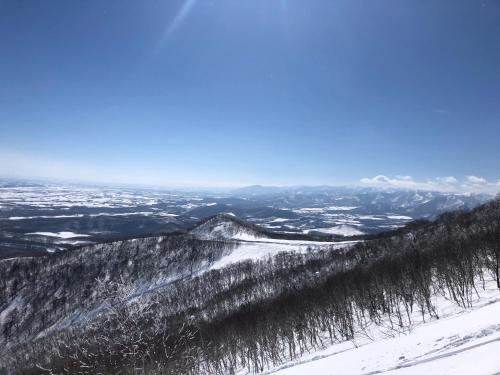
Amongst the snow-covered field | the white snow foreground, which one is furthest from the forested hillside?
the white snow foreground

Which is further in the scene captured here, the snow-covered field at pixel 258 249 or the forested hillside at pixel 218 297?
the snow-covered field at pixel 258 249

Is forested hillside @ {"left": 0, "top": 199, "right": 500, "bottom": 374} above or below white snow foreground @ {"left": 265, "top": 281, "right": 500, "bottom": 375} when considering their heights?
below

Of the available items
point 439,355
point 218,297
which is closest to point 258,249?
point 218,297

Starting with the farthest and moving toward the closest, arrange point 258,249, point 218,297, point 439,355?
point 258,249 → point 218,297 → point 439,355

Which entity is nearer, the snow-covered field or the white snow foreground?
the white snow foreground

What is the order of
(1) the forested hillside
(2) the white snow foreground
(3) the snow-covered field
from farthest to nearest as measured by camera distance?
(3) the snow-covered field
(1) the forested hillside
(2) the white snow foreground

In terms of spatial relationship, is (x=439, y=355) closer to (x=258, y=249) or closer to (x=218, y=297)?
(x=218, y=297)

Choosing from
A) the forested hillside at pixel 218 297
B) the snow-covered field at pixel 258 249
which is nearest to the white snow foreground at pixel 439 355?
the forested hillside at pixel 218 297

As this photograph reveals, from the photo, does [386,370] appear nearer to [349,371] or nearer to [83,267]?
[349,371]

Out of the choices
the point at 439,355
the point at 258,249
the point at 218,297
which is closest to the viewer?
the point at 439,355

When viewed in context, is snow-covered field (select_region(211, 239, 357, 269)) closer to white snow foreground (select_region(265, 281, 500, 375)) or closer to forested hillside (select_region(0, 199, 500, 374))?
forested hillside (select_region(0, 199, 500, 374))

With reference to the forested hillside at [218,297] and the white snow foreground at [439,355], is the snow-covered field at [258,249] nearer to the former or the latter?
the forested hillside at [218,297]
